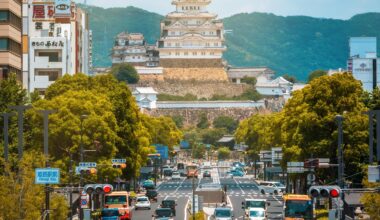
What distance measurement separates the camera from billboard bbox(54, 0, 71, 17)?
137 metres

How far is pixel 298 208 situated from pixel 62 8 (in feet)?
217

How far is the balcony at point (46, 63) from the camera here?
13012 centimetres

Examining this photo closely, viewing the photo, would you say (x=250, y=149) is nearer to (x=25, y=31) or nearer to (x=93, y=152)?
(x=25, y=31)

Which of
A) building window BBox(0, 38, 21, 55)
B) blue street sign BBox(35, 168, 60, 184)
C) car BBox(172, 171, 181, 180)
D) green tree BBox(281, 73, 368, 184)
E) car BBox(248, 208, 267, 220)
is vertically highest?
building window BBox(0, 38, 21, 55)

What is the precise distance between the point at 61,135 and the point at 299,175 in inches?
868

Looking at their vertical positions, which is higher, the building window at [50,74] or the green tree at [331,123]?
the building window at [50,74]

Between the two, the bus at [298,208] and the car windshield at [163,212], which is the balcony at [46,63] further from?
the bus at [298,208]

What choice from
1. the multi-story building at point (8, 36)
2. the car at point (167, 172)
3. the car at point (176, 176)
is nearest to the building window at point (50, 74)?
the multi-story building at point (8, 36)

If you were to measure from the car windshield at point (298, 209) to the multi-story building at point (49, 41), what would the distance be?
5455 centimetres

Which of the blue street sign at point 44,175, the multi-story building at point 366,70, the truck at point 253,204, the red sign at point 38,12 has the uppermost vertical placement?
the red sign at point 38,12

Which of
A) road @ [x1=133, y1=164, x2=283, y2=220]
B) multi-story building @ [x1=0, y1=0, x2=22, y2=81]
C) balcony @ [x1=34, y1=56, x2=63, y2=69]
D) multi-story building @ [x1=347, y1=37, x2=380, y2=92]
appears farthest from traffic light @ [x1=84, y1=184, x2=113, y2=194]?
multi-story building @ [x1=347, y1=37, x2=380, y2=92]

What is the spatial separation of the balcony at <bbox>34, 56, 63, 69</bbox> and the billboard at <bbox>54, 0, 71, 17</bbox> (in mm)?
6319

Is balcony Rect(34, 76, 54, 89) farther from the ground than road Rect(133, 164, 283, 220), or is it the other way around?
balcony Rect(34, 76, 54, 89)

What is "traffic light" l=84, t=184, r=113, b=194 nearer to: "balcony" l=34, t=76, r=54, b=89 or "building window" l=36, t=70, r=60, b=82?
"balcony" l=34, t=76, r=54, b=89
